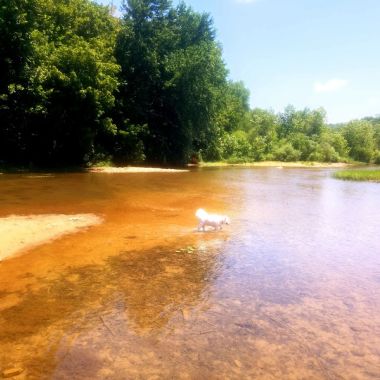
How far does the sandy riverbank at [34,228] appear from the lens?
9.52 metres

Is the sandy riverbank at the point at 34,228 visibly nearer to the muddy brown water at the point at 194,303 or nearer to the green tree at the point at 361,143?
the muddy brown water at the point at 194,303

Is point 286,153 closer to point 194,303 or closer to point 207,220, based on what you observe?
point 207,220

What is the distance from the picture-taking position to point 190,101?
130 ft

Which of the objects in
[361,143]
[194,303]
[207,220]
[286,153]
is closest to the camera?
[194,303]

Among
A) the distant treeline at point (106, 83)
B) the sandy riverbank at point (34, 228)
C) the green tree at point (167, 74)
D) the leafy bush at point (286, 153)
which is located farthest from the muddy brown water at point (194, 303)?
the leafy bush at point (286, 153)

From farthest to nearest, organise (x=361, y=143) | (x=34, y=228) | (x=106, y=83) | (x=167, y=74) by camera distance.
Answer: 1. (x=361, y=143)
2. (x=167, y=74)
3. (x=106, y=83)
4. (x=34, y=228)

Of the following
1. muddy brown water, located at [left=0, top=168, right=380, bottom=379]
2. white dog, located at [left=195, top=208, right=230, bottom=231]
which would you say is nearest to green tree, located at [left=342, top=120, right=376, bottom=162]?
muddy brown water, located at [left=0, top=168, right=380, bottom=379]

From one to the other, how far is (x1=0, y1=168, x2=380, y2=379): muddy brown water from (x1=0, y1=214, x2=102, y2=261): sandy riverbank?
439 mm

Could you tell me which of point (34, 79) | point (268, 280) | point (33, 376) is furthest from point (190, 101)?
point (33, 376)

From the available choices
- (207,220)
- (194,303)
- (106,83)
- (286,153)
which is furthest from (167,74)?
(194,303)

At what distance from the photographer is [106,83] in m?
31.2

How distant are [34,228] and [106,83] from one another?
73.1 ft

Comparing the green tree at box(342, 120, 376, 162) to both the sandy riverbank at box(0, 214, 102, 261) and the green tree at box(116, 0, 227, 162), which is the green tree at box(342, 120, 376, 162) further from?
the sandy riverbank at box(0, 214, 102, 261)

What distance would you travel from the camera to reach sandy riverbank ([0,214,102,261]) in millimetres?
9516
